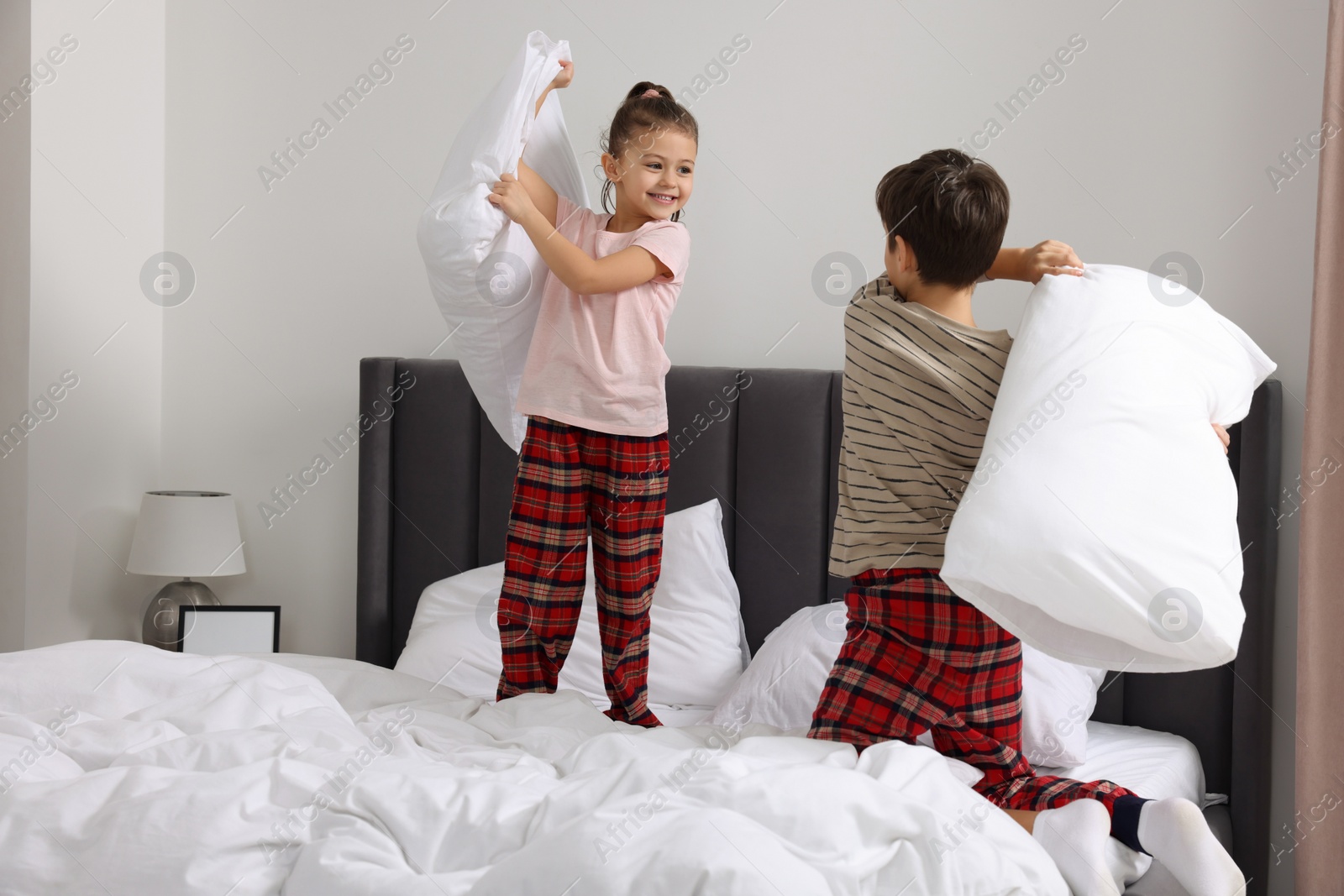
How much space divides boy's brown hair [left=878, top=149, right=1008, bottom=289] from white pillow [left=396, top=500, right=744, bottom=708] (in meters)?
0.89

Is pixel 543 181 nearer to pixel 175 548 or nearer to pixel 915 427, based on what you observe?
pixel 915 427

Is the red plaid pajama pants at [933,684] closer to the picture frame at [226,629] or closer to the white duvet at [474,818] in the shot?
the white duvet at [474,818]

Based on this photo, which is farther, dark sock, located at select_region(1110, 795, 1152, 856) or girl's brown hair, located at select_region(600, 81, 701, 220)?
girl's brown hair, located at select_region(600, 81, 701, 220)

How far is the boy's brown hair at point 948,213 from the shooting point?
136 cm

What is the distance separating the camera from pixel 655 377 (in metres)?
1.71

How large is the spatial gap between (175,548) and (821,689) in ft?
5.29

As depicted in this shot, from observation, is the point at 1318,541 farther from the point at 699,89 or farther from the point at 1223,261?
the point at 699,89

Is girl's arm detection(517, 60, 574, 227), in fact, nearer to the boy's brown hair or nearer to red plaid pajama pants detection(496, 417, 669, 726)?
red plaid pajama pants detection(496, 417, 669, 726)

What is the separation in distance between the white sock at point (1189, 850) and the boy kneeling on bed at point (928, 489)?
0.12m

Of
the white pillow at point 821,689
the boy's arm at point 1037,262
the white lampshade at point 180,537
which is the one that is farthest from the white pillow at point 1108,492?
the white lampshade at point 180,537

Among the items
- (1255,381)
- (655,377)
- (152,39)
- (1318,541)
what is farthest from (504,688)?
(152,39)

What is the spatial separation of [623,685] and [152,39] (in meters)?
2.30

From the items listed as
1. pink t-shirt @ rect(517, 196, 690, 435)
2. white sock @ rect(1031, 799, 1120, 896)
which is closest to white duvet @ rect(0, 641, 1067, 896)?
white sock @ rect(1031, 799, 1120, 896)

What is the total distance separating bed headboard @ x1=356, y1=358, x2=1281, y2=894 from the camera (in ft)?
6.32
